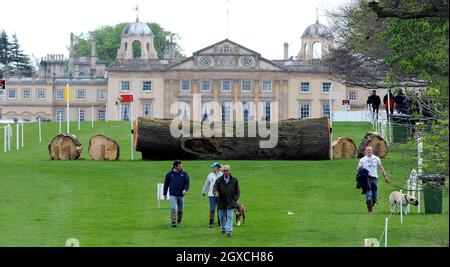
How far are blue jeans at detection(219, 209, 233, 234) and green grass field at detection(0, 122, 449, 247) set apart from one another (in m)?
0.19

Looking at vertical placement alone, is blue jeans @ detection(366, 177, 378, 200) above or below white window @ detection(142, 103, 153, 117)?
below

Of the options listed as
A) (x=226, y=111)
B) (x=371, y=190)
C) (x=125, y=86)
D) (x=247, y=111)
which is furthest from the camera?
(x=125, y=86)

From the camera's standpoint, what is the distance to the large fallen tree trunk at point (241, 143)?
162 feet

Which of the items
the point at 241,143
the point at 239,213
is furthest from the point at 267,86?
the point at 239,213

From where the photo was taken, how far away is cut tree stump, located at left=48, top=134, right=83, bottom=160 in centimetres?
5053

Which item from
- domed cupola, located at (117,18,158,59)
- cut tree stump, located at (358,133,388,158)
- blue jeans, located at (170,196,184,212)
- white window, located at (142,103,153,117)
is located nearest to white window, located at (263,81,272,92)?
white window, located at (142,103,153,117)

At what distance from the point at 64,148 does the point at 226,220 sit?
20.7m

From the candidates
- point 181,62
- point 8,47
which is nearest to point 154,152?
point 181,62

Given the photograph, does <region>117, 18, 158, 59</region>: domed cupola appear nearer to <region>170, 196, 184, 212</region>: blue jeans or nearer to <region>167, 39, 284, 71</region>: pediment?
<region>167, 39, 284, 71</region>: pediment

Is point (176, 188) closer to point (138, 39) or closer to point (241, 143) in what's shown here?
point (241, 143)

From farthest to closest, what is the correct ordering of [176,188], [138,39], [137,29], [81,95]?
1. [137,29]
2. [138,39]
3. [81,95]
4. [176,188]

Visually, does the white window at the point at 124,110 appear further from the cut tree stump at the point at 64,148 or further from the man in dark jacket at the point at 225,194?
the man in dark jacket at the point at 225,194

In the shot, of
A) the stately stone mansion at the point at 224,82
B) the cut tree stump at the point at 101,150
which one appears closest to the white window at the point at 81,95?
the stately stone mansion at the point at 224,82

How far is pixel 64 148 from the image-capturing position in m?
50.5
